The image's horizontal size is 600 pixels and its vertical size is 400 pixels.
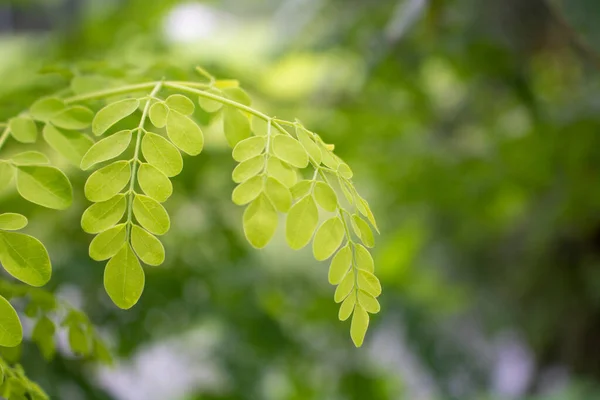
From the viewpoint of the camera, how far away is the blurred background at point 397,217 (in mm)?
784

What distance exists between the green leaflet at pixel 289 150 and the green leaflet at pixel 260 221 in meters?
0.03

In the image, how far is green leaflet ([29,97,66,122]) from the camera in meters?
0.36

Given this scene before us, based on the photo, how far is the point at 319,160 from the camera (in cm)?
30

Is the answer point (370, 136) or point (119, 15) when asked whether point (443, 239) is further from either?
point (119, 15)

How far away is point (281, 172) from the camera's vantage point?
0.97 feet

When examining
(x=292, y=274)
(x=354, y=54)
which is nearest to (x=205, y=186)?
(x=292, y=274)

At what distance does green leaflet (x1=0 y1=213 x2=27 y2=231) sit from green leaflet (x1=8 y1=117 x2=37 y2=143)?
0.08 meters

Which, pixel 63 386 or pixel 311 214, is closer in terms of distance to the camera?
pixel 311 214

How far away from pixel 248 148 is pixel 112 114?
7 centimetres

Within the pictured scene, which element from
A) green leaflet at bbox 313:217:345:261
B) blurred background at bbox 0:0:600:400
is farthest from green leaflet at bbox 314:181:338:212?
blurred background at bbox 0:0:600:400

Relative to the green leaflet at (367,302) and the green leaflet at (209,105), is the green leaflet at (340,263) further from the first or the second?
the green leaflet at (209,105)

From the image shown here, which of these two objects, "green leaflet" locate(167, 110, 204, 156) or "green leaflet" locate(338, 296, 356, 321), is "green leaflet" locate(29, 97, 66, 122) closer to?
"green leaflet" locate(167, 110, 204, 156)

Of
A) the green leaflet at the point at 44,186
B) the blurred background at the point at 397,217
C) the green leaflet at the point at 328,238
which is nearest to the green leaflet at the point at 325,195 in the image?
the green leaflet at the point at 328,238

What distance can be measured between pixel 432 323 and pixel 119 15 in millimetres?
760
